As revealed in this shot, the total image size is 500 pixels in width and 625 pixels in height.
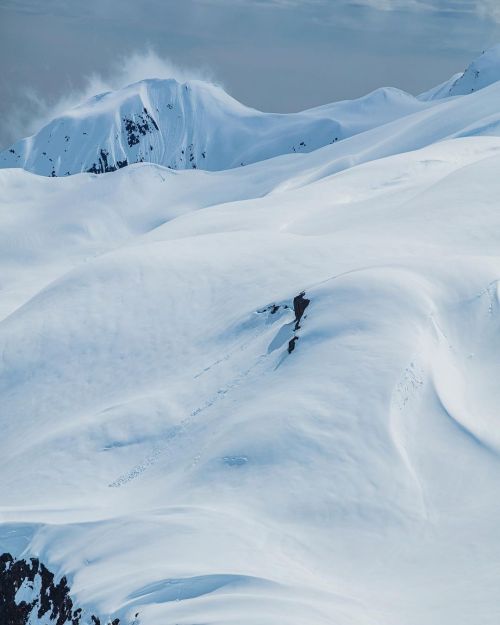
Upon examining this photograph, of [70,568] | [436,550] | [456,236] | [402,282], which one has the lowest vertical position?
[436,550]

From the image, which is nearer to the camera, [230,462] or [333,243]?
[230,462]

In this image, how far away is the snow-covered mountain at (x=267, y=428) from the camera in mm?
19297

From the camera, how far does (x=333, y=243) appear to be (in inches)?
1799

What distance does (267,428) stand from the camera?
86.2ft

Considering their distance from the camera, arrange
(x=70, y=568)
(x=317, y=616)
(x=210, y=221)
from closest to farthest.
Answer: (x=317, y=616), (x=70, y=568), (x=210, y=221)

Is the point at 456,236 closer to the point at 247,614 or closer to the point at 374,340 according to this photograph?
the point at 374,340

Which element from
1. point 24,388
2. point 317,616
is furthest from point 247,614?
point 24,388

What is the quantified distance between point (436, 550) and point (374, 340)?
10983 mm

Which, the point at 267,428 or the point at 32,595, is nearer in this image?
the point at 32,595

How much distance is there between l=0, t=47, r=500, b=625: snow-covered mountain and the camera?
1930 cm

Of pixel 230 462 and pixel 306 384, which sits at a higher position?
pixel 306 384

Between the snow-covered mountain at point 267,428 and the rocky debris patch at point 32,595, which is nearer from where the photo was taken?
the snow-covered mountain at point 267,428

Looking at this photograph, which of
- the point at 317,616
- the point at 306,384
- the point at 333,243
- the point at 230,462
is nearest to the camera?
the point at 317,616

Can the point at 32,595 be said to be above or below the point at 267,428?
below
